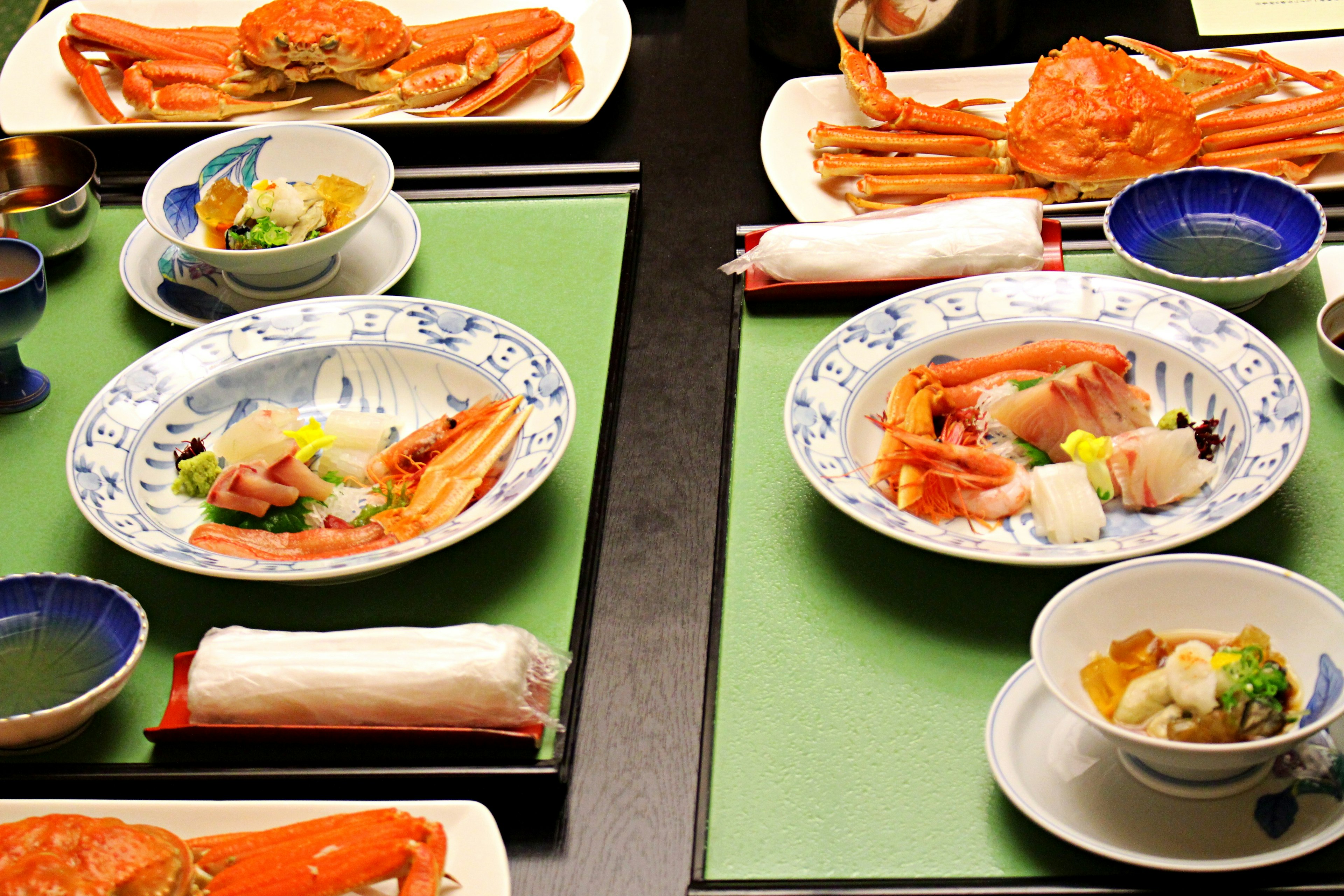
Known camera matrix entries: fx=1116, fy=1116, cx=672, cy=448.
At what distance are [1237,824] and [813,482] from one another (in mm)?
487

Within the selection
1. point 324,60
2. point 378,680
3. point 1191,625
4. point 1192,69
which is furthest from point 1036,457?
point 324,60

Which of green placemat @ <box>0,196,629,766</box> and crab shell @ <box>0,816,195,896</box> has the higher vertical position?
crab shell @ <box>0,816,195,896</box>

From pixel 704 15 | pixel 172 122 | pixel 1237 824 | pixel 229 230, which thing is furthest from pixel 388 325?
pixel 704 15

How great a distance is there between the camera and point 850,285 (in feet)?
5.01

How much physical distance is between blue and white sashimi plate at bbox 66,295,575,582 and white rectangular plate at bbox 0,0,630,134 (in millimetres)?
656

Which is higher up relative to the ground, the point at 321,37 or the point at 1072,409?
the point at 321,37

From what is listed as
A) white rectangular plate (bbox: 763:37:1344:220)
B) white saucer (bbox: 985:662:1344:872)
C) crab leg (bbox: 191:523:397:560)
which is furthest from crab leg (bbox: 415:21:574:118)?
white saucer (bbox: 985:662:1344:872)

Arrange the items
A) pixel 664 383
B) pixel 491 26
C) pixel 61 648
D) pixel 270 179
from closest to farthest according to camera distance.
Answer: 1. pixel 61 648
2. pixel 664 383
3. pixel 270 179
4. pixel 491 26

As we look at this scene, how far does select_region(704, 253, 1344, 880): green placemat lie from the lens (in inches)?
37.7

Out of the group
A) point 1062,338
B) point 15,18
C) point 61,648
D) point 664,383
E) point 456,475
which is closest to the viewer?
point 61,648

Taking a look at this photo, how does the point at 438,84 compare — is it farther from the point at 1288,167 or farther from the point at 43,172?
the point at 1288,167

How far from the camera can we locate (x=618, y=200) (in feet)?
5.92

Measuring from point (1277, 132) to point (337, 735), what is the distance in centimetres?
165

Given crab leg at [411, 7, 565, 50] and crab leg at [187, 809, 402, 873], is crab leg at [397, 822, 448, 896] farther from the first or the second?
crab leg at [411, 7, 565, 50]
